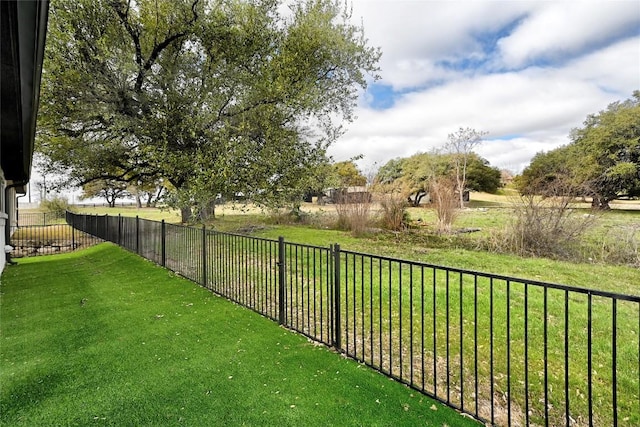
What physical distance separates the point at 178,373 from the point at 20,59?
248 cm

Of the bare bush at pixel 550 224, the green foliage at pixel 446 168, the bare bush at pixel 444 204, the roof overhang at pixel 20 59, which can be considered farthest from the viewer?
the green foliage at pixel 446 168

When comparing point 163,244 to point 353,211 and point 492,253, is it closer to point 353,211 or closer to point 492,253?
point 353,211

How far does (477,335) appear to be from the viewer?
3389 mm

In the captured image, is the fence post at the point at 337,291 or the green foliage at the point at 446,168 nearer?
the fence post at the point at 337,291

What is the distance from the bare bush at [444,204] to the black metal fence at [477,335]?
499 cm

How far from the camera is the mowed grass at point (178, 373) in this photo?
215 cm

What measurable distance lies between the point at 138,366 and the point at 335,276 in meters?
1.84

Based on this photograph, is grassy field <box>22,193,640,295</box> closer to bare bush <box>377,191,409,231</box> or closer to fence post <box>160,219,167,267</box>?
bare bush <box>377,191,409,231</box>

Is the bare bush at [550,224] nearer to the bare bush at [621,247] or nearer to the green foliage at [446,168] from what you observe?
the bare bush at [621,247]

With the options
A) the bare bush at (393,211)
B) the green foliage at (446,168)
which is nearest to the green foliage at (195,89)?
the bare bush at (393,211)

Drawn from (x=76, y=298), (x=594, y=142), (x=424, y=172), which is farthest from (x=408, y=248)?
(x=594, y=142)

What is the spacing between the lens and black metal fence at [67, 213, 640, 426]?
7.25ft

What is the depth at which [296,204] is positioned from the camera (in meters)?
9.72

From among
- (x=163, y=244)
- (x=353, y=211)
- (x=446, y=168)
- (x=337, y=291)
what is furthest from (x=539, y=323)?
(x=446, y=168)
